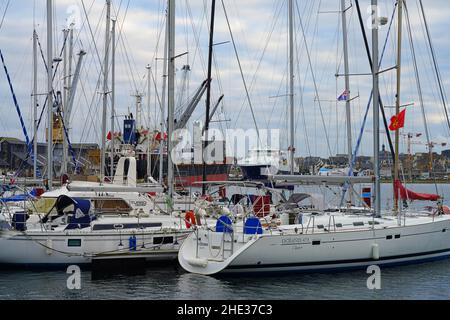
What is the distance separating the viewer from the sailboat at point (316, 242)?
72.8 feet

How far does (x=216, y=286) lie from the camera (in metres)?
21.2

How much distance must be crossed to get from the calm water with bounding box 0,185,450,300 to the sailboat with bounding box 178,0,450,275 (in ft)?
1.57

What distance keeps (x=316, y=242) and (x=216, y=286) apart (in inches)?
163

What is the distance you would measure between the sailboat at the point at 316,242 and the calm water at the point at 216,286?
0.48m

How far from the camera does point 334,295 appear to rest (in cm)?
2041

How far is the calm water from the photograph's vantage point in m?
20.2

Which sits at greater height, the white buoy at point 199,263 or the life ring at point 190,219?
the life ring at point 190,219

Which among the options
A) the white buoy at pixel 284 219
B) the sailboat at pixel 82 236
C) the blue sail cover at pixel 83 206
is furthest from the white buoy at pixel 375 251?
the blue sail cover at pixel 83 206

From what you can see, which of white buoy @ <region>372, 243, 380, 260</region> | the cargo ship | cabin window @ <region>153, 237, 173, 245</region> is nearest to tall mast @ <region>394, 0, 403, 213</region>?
white buoy @ <region>372, 243, 380, 260</region>

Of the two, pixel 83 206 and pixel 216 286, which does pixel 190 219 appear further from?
pixel 216 286

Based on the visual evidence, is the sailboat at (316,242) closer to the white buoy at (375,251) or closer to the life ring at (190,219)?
the white buoy at (375,251)

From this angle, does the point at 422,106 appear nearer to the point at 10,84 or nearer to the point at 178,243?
the point at 178,243

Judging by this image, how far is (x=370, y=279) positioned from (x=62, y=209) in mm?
12462

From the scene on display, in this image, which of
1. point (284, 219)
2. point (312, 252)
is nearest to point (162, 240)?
point (284, 219)
